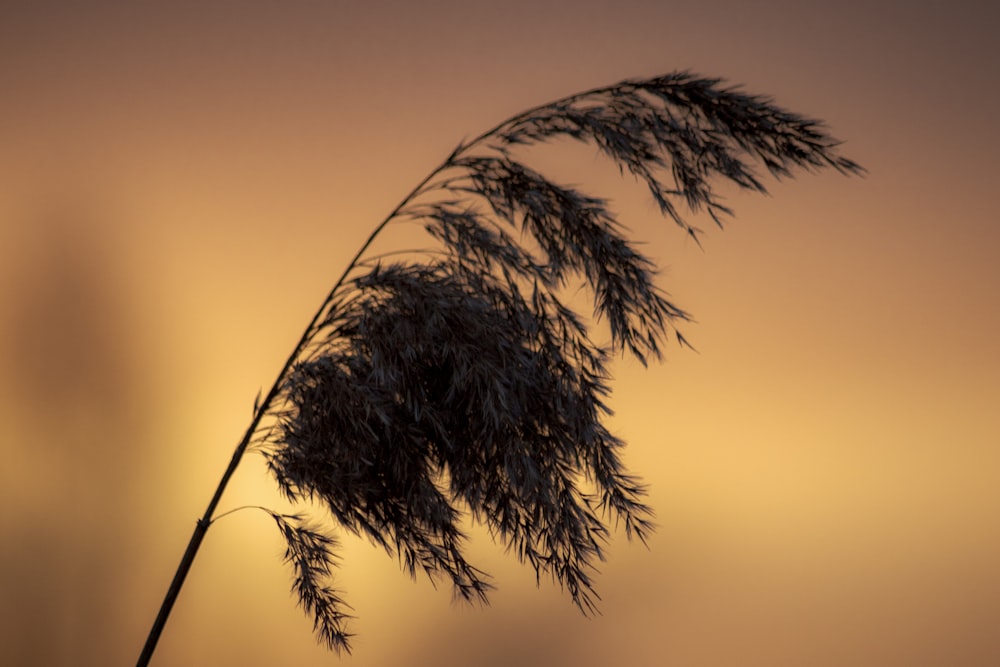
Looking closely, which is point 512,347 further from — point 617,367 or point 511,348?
point 617,367

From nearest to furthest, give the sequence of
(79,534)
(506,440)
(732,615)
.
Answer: (506,440)
(79,534)
(732,615)

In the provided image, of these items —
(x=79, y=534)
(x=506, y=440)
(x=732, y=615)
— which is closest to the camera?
(x=506, y=440)

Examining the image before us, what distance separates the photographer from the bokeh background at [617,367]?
7.05 ft

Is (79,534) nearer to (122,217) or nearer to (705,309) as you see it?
(122,217)

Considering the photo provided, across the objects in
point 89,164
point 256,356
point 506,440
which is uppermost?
point 89,164

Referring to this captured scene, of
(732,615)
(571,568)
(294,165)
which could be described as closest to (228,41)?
(294,165)

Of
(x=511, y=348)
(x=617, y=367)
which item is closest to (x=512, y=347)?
(x=511, y=348)

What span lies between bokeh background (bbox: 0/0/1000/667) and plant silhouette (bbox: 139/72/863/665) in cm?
80

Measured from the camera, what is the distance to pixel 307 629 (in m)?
2.19

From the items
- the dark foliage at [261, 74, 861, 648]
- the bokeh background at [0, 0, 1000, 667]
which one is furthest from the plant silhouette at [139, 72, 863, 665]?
the bokeh background at [0, 0, 1000, 667]

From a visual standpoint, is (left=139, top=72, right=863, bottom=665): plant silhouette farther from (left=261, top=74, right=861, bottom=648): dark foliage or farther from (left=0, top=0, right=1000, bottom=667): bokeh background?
(left=0, top=0, right=1000, bottom=667): bokeh background

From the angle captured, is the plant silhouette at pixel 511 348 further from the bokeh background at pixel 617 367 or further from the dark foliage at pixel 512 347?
the bokeh background at pixel 617 367

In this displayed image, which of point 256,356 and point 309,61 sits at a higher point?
point 309,61

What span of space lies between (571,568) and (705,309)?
103cm
